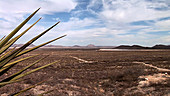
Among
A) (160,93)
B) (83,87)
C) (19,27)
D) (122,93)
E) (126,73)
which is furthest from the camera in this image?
(126,73)

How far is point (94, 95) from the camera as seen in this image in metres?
8.73

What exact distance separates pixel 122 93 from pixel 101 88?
1953 mm

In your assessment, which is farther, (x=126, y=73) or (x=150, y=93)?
(x=126, y=73)

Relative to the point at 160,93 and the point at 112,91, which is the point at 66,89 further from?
the point at 160,93

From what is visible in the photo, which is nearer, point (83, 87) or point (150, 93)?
point (150, 93)

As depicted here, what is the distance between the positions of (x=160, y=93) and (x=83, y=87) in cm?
556

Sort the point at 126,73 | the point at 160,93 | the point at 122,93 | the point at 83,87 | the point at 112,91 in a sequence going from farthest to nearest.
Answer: the point at 126,73 < the point at 83,87 < the point at 112,91 < the point at 122,93 < the point at 160,93

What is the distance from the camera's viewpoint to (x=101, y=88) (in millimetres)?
10672

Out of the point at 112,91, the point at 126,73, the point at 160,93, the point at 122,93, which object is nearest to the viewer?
the point at 160,93

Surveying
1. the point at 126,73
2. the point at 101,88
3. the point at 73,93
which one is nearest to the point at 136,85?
the point at 101,88

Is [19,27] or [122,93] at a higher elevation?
[19,27]

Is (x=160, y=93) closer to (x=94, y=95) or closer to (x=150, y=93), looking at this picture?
(x=150, y=93)

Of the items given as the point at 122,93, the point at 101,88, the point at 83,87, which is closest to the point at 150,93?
the point at 122,93

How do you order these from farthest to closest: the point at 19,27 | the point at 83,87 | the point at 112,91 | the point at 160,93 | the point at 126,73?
the point at 126,73
the point at 83,87
the point at 112,91
the point at 160,93
the point at 19,27
